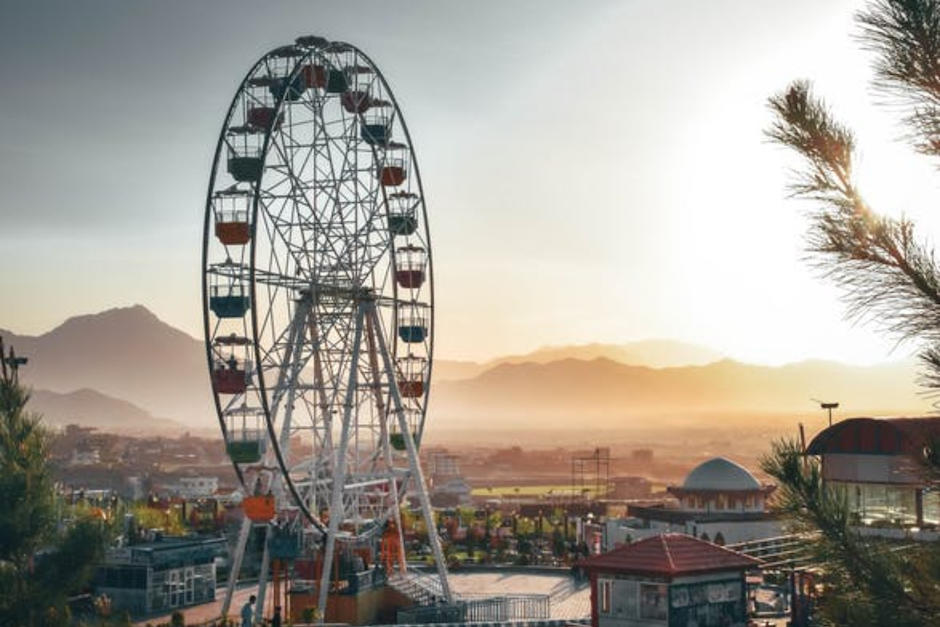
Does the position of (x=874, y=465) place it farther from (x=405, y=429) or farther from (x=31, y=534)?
(x=31, y=534)

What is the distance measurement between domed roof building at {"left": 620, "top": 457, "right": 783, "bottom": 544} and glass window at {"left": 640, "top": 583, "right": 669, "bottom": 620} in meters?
25.6

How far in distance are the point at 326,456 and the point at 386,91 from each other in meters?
14.9

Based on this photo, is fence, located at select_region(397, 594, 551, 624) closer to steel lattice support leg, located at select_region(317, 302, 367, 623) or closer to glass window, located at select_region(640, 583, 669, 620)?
steel lattice support leg, located at select_region(317, 302, 367, 623)

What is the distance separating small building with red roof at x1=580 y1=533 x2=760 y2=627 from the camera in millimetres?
29594

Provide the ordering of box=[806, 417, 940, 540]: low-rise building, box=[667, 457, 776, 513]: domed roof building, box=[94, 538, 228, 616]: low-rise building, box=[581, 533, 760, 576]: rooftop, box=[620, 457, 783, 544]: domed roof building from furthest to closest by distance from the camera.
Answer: box=[667, 457, 776, 513]: domed roof building < box=[620, 457, 783, 544]: domed roof building < box=[94, 538, 228, 616]: low-rise building < box=[806, 417, 940, 540]: low-rise building < box=[581, 533, 760, 576]: rooftop

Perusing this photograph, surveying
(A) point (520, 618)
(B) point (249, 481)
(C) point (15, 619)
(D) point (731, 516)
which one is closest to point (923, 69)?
(C) point (15, 619)

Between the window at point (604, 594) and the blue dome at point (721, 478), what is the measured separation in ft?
101

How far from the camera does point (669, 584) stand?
29.4m

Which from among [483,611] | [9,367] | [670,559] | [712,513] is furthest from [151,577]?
[712,513]

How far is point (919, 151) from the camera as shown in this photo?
30.5ft

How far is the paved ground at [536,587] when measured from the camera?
42.8 metres

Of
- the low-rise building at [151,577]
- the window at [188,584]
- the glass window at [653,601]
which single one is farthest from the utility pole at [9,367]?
the window at [188,584]

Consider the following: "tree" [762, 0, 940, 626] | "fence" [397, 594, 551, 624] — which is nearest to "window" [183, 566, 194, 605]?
"fence" [397, 594, 551, 624]

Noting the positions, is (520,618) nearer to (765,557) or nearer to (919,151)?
(765,557)
